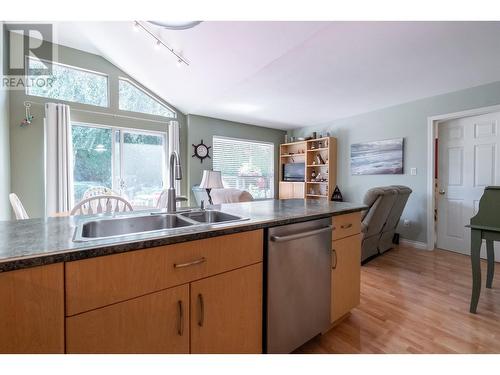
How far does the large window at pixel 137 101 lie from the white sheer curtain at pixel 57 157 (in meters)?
0.91

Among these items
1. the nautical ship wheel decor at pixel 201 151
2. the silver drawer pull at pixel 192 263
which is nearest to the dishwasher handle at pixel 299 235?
the silver drawer pull at pixel 192 263

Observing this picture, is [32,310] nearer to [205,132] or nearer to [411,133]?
[205,132]

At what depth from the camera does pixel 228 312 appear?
1081 mm

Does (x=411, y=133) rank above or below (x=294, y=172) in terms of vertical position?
above

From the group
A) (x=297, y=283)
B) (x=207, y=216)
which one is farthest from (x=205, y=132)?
(x=297, y=283)

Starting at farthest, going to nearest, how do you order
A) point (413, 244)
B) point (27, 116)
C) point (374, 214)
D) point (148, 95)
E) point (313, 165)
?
1. point (313, 165)
2. point (148, 95)
3. point (413, 244)
4. point (27, 116)
5. point (374, 214)

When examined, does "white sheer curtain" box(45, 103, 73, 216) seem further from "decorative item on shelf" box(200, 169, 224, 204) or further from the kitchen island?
the kitchen island

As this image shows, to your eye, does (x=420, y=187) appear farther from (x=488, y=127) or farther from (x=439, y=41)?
(x=439, y=41)

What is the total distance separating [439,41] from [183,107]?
3.72 metres

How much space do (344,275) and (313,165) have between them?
3.70 m

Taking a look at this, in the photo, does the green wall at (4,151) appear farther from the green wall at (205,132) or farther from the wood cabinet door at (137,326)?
the wood cabinet door at (137,326)

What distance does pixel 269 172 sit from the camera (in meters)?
5.80

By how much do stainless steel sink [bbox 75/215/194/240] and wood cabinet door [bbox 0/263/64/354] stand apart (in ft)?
1.47
